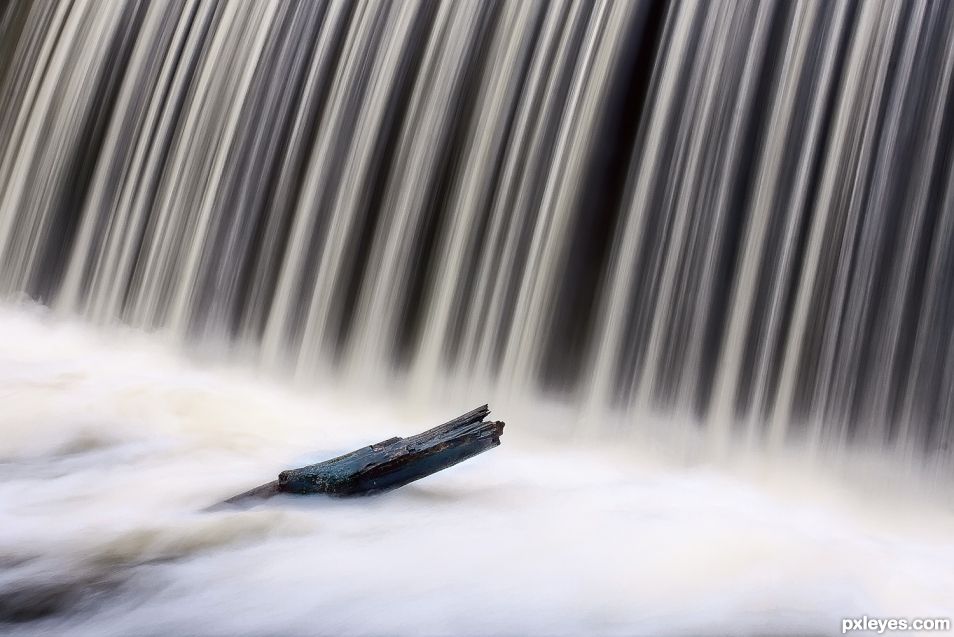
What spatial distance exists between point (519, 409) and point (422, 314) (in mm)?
766

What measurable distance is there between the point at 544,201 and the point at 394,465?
6.19 feet

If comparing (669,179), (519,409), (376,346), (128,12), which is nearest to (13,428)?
(376,346)

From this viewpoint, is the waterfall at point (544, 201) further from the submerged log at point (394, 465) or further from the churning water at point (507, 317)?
the submerged log at point (394, 465)

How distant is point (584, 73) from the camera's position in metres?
4.75

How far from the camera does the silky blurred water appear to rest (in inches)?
102

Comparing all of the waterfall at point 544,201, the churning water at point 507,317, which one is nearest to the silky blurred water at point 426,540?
the churning water at point 507,317

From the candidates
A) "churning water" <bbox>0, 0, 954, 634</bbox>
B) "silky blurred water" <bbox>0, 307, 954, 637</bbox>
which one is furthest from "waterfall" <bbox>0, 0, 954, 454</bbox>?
"silky blurred water" <bbox>0, 307, 954, 637</bbox>

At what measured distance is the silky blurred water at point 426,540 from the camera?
2.59m

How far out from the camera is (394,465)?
3.27m

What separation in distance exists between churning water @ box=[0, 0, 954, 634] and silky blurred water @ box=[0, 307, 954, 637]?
16 mm

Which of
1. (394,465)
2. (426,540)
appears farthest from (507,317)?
(426,540)

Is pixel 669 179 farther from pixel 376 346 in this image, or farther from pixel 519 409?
pixel 376 346

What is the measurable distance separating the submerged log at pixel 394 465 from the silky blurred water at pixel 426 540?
70 millimetres

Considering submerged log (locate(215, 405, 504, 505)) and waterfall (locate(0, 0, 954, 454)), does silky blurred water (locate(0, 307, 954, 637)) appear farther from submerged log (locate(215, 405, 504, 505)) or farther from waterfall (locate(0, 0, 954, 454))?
waterfall (locate(0, 0, 954, 454))
